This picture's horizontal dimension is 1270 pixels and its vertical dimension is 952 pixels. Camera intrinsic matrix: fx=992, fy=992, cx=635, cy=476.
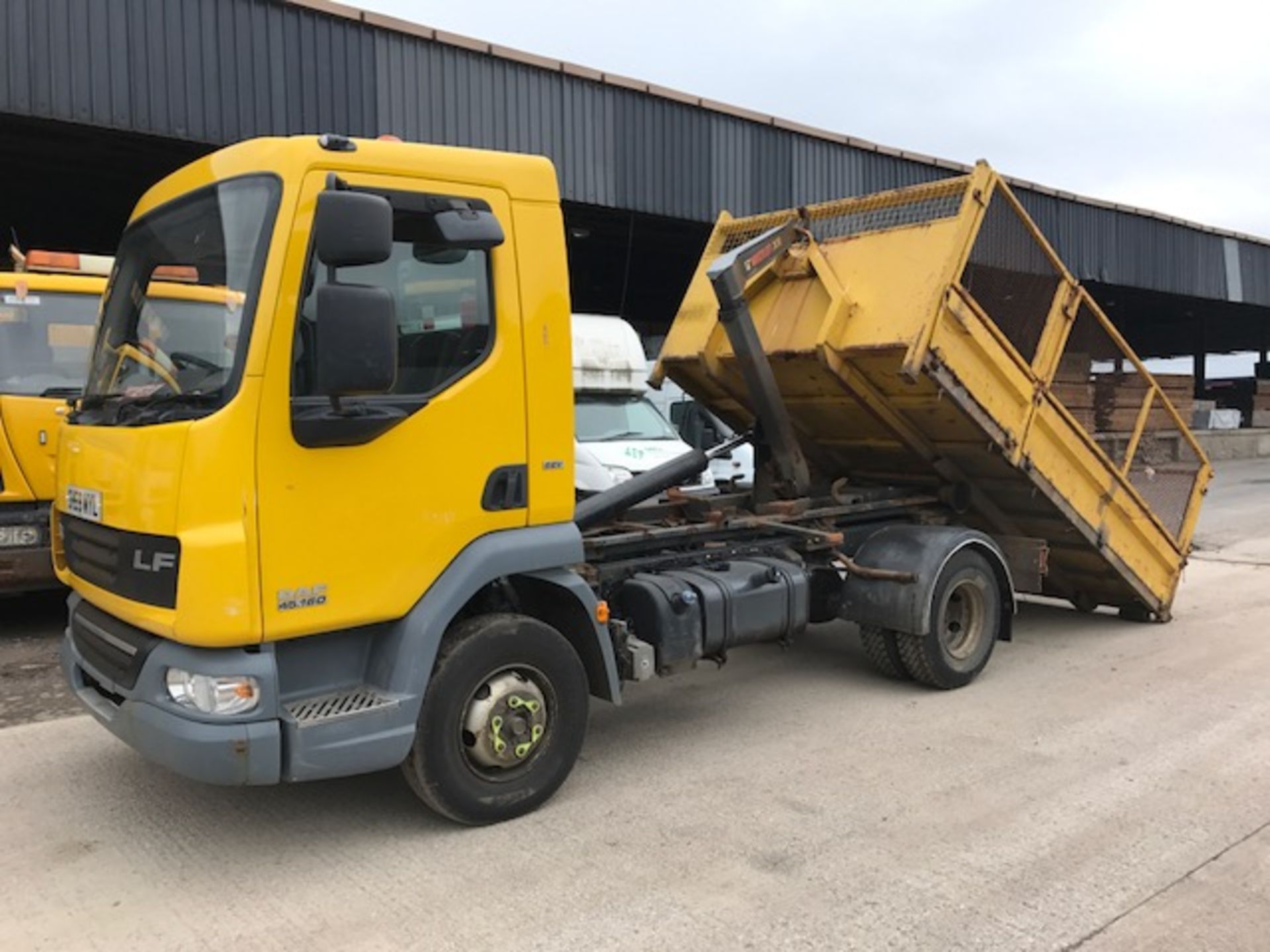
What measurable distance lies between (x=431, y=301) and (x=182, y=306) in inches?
38.4

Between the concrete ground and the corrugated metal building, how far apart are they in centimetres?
729

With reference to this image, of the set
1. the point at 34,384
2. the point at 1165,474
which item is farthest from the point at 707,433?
the point at 34,384

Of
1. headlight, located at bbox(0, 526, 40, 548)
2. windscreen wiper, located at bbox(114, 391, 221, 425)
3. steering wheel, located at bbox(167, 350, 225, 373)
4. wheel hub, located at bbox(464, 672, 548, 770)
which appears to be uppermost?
steering wheel, located at bbox(167, 350, 225, 373)

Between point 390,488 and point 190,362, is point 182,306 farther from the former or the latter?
point 390,488

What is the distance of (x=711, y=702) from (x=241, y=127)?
845cm

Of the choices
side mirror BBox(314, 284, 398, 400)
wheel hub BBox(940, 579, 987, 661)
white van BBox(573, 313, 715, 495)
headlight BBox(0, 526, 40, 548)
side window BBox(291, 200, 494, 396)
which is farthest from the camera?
white van BBox(573, 313, 715, 495)

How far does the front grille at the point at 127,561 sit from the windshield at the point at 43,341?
3.47 meters

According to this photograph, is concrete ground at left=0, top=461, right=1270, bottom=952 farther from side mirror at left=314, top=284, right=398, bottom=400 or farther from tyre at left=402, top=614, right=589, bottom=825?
side mirror at left=314, top=284, right=398, bottom=400

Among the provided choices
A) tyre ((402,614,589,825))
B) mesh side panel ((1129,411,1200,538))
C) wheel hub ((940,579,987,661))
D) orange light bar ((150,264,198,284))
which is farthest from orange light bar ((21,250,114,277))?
mesh side panel ((1129,411,1200,538))

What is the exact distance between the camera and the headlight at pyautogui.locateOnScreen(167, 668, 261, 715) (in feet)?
11.1

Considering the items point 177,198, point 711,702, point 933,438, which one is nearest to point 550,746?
point 711,702

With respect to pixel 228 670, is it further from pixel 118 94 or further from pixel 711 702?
pixel 118 94

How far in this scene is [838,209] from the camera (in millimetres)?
6227

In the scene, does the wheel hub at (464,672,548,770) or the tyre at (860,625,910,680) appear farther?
the tyre at (860,625,910,680)
